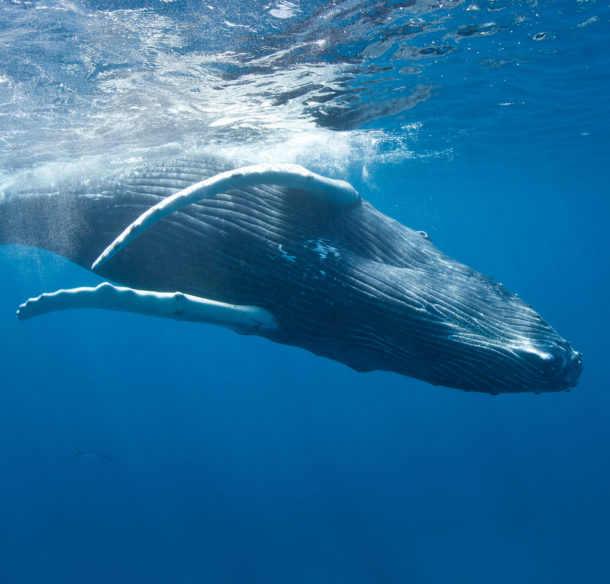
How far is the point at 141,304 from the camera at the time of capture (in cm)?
209

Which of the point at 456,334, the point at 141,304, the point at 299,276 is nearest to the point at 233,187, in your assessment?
the point at 299,276

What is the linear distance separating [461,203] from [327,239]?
58.8 meters

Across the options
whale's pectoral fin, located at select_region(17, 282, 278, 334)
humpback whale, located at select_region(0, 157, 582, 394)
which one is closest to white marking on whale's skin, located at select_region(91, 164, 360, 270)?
humpback whale, located at select_region(0, 157, 582, 394)

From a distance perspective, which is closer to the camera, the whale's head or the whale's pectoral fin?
the whale's pectoral fin

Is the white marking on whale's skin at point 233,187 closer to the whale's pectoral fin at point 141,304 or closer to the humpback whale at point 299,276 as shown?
the humpback whale at point 299,276

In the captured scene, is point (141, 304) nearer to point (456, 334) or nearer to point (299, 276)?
point (299, 276)

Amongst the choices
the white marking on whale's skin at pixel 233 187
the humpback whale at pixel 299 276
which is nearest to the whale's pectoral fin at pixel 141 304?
the humpback whale at pixel 299 276

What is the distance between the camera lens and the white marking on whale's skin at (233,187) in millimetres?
2217

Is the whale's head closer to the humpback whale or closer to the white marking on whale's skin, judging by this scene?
the humpback whale

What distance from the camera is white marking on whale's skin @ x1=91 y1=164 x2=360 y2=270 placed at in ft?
7.27

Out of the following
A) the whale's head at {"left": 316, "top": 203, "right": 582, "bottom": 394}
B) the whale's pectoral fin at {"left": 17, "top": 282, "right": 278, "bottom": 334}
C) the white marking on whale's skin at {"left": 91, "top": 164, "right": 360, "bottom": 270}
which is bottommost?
the whale's head at {"left": 316, "top": 203, "right": 582, "bottom": 394}

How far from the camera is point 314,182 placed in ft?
8.60

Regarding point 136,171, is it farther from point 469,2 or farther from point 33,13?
point 469,2

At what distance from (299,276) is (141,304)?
91 centimetres
